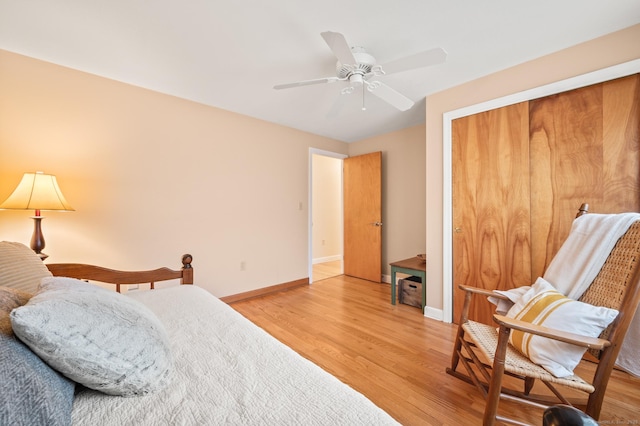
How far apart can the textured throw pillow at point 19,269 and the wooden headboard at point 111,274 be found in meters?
0.36

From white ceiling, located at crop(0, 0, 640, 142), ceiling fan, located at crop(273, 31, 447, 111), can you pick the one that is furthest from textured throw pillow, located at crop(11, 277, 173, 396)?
white ceiling, located at crop(0, 0, 640, 142)

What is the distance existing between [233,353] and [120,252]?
2199 mm

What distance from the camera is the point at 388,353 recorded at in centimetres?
199

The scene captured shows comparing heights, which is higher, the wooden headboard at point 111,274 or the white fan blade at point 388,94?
the white fan blade at point 388,94

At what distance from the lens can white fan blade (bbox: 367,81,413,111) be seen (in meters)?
1.93

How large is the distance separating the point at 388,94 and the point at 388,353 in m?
2.06

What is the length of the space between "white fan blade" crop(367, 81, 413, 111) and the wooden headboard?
1879 mm

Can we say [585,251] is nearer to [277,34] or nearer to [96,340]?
[96,340]

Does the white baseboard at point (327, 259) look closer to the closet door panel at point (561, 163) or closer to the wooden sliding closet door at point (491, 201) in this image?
the wooden sliding closet door at point (491, 201)

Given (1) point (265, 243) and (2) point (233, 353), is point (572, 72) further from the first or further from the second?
(1) point (265, 243)

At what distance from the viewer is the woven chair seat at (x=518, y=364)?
3.61 ft

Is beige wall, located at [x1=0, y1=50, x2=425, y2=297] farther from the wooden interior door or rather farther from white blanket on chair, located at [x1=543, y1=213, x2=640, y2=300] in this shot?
white blanket on chair, located at [x1=543, y1=213, x2=640, y2=300]

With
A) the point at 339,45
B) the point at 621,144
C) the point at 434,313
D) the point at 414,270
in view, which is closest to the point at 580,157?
the point at 621,144

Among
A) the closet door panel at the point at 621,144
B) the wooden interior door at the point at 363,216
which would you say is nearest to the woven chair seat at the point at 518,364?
the closet door panel at the point at 621,144
